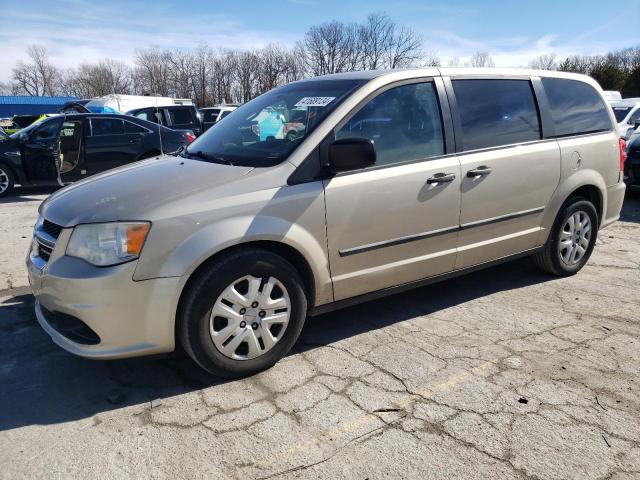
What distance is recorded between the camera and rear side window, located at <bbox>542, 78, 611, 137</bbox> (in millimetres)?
4320

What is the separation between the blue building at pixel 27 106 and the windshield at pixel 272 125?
65786mm

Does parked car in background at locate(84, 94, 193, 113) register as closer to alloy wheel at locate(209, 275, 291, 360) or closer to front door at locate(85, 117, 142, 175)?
front door at locate(85, 117, 142, 175)

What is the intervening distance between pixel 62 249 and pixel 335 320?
1974 mm

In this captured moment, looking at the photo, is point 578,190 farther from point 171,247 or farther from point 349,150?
point 171,247

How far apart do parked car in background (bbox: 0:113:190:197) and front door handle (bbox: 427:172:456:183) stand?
7.18 m

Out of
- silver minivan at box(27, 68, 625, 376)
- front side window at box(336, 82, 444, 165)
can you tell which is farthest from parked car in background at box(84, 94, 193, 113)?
front side window at box(336, 82, 444, 165)

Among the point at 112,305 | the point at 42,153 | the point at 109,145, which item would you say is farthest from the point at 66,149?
the point at 112,305

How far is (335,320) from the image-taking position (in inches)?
152

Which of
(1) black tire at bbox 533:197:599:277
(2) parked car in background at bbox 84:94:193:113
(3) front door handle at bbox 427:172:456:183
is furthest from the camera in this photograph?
(2) parked car in background at bbox 84:94:193:113

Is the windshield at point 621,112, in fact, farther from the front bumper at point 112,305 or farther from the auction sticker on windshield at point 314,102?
the front bumper at point 112,305

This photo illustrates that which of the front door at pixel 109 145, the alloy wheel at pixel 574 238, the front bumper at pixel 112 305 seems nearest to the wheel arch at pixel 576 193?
the alloy wheel at pixel 574 238

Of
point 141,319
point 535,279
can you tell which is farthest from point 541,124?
point 141,319

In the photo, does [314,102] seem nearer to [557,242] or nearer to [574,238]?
[557,242]

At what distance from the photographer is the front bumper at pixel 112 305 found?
2.60 m
